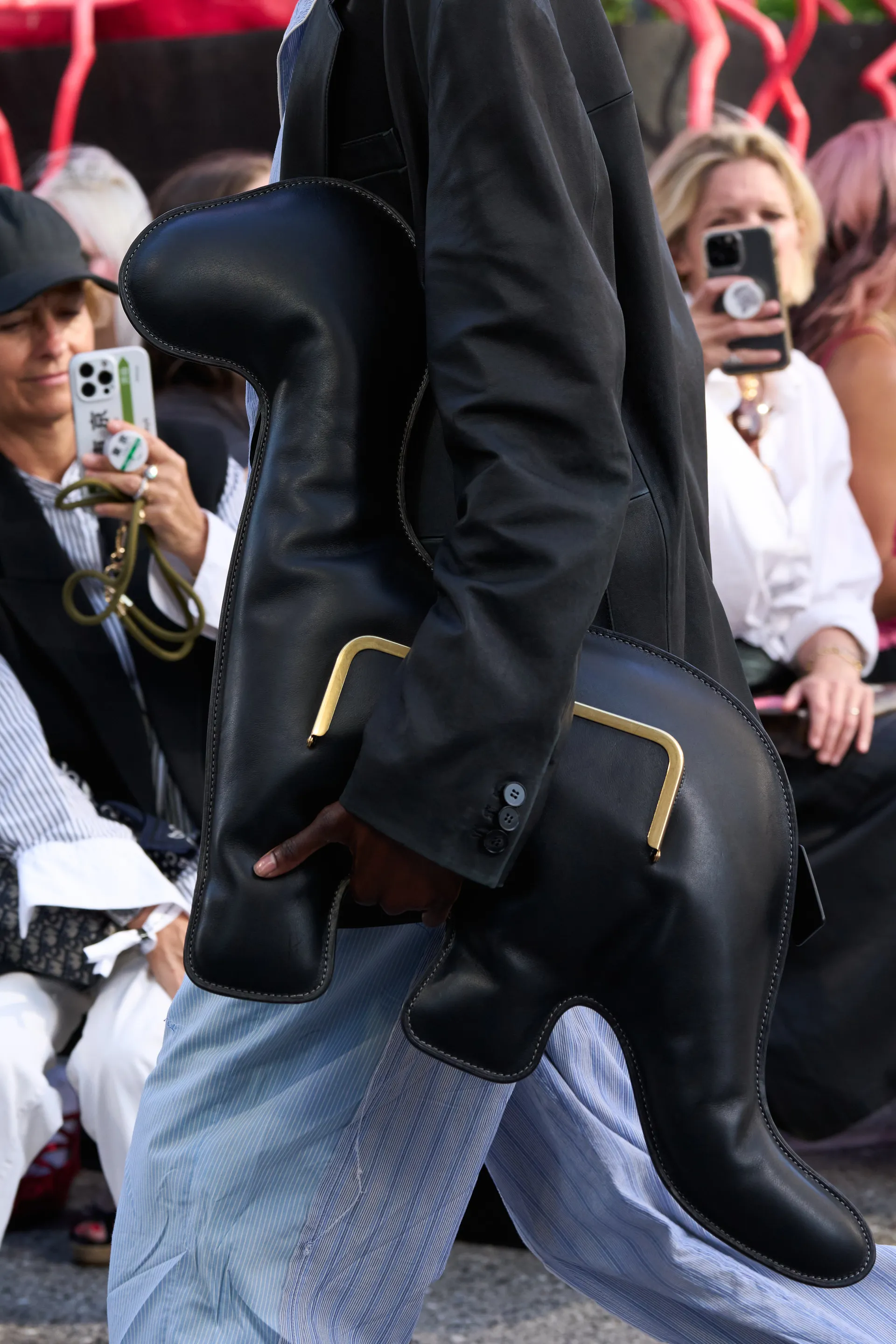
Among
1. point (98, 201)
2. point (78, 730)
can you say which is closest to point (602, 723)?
point (78, 730)

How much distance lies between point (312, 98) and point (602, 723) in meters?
0.48

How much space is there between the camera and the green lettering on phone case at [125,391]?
221cm

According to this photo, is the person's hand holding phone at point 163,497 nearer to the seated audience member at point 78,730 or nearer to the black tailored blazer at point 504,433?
the seated audience member at point 78,730

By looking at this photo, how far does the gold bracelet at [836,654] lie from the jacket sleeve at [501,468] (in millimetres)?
1750

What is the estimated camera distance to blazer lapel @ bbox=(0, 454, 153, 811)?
7.15 feet

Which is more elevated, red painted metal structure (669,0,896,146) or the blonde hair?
red painted metal structure (669,0,896,146)

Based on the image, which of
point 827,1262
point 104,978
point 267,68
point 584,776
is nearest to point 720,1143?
point 827,1262

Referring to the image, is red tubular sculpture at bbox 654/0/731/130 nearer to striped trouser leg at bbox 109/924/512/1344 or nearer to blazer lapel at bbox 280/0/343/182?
blazer lapel at bbox 280/0/343/182

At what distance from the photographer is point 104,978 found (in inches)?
80.8

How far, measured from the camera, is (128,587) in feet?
7.28

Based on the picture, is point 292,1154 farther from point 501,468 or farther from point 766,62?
point 766,62

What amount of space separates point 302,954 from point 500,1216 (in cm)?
145

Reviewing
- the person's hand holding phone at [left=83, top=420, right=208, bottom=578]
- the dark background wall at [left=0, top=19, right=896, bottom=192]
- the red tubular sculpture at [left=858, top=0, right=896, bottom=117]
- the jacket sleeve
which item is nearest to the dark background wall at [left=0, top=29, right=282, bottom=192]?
the dark background wall at [left=0, top=19, right=896, bottom=192]

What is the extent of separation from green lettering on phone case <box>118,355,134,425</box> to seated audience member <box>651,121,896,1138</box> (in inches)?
37.0
